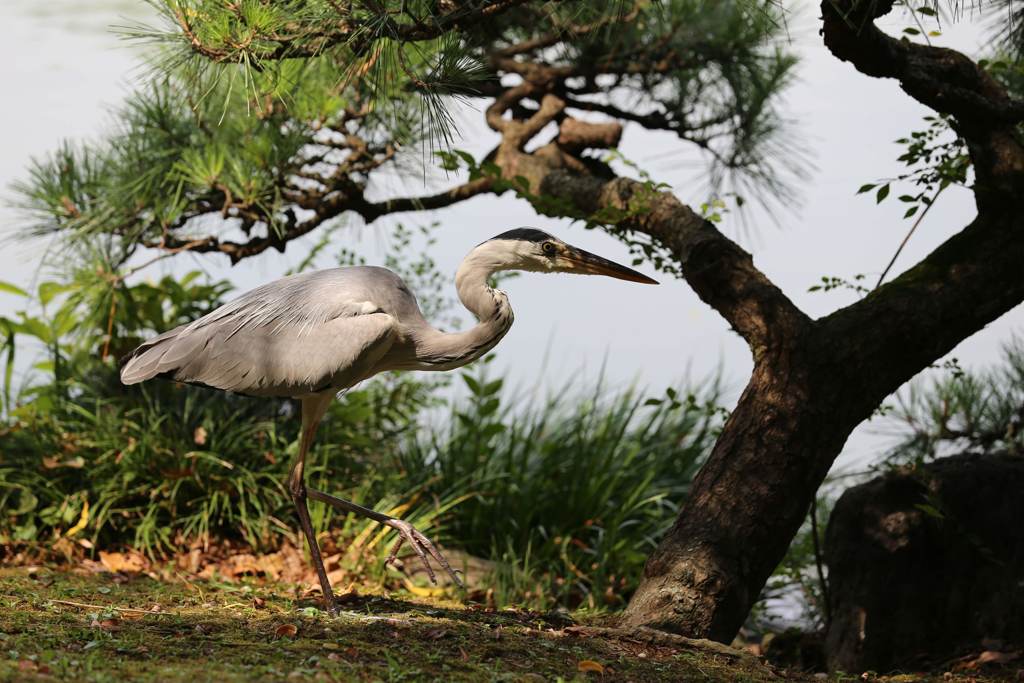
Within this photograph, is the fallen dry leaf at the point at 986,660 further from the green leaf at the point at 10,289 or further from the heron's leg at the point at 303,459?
the green leaf at the point at 10,289

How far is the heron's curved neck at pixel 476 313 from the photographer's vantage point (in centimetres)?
275

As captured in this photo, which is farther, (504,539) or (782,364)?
(504,539)

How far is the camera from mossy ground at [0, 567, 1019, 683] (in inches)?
75.7

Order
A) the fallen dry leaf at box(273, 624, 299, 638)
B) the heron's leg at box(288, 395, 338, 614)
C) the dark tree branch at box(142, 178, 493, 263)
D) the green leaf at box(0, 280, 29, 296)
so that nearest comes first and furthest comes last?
the fallen dry leaf at box(273, 624, 299, 638)
the heron's leg at box(288, 395, 338, 614)
the dark tree branch at box(142, 178, 493, 263)
the green leaf at box(0, 280, 29, 296)

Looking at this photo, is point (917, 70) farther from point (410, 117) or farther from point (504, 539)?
point (504, 539)

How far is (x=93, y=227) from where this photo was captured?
3.49 m

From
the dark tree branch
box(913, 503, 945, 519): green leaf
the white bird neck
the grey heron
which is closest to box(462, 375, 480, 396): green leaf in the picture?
the dark tree branch

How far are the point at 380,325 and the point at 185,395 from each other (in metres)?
1.66

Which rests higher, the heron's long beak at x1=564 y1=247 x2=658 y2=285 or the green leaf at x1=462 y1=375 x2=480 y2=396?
the heron's long beak at x1=564 y1=247 x2=658 y2=285

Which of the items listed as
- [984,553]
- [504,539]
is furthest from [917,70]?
[504,539]

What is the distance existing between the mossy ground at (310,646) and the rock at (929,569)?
0.61 metres

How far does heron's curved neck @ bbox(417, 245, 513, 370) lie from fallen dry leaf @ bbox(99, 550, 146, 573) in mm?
1457

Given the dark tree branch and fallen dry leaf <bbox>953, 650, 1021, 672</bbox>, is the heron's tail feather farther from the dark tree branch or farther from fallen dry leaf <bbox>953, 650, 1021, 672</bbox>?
fallen dry leaf <bbox>953, 650, 1021, 672</bbox>

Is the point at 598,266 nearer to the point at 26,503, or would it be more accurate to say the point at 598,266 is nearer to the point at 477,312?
the point at 477,312
